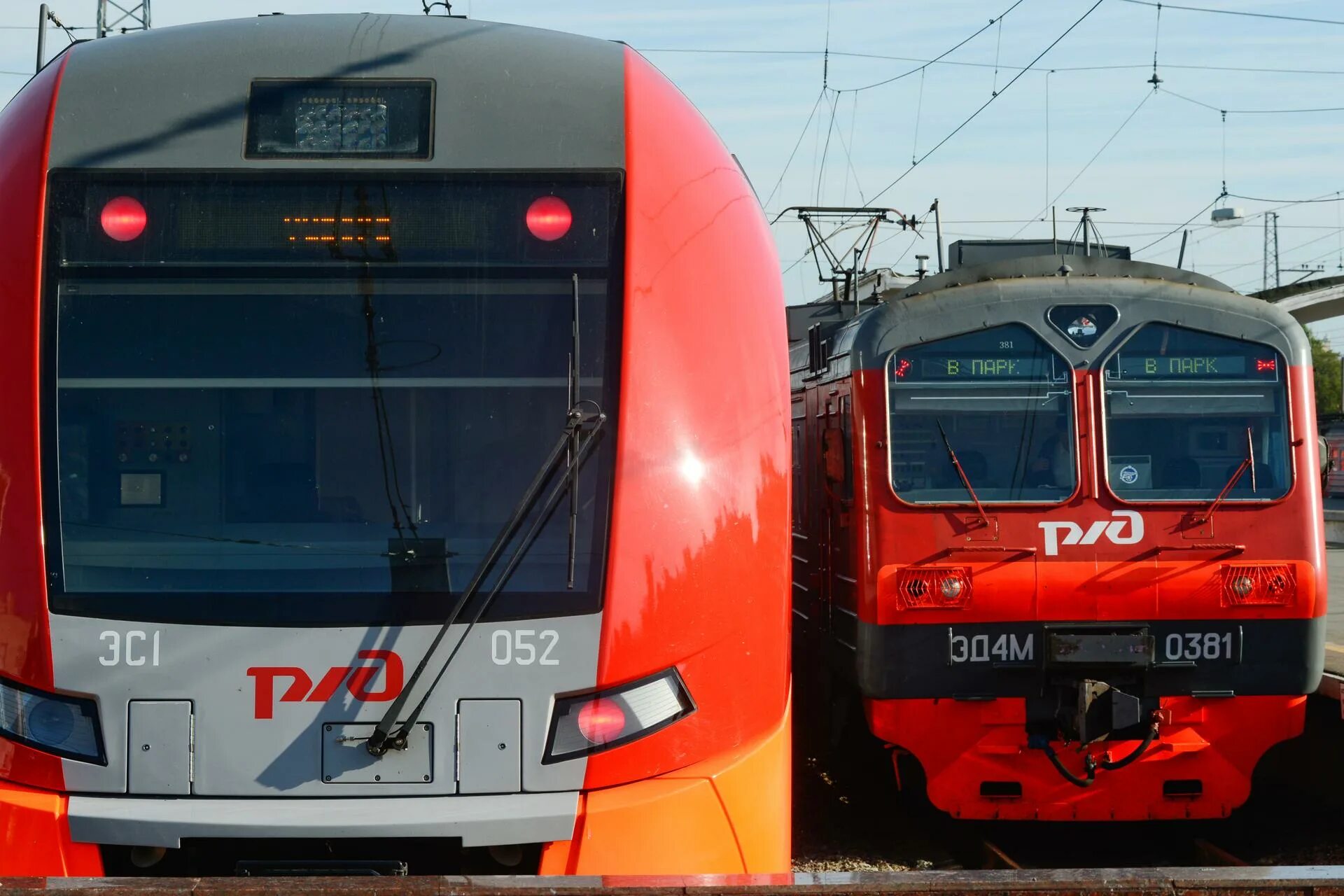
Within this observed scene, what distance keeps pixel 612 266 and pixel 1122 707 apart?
14.1ft

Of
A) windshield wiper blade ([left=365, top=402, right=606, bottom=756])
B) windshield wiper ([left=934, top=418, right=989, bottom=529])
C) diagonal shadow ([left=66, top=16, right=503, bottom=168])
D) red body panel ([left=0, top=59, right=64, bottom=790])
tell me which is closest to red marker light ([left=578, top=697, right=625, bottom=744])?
windshield wiper blade ([left=365, top=402, right=606, bottom=756])

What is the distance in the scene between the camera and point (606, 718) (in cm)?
398

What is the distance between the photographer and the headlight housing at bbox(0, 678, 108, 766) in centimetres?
392

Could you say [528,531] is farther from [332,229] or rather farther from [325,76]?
[325,76]

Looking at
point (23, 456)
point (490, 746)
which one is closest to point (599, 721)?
point (490, 746)

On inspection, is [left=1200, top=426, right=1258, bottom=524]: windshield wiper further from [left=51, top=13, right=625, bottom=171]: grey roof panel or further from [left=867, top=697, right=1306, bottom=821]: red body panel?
[left=51, top=13, right=625, bottom=171]: grey roof panel

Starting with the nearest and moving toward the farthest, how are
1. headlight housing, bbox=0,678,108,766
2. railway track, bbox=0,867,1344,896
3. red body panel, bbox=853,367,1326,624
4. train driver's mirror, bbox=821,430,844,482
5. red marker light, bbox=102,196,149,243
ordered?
railway track, bbox=0,867,1344,896 → headlight housing, bbox=0,678,108,766 → red marker light, bbox=102,196,149,243 → red body panel, bbox=853,367,1326,624 → train driver's mirror, bbox=821,430,844,482

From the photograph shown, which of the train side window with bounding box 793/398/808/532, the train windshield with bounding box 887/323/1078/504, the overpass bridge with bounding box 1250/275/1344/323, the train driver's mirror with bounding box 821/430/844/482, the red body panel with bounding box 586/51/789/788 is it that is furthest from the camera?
the overpass bridge with bounding box 1250/275/1344/323

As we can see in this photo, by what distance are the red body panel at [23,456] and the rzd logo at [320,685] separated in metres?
0.56

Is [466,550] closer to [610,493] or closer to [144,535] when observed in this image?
[610,493]

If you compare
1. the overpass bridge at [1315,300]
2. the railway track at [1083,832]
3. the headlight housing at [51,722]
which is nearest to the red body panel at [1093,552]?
the railway track at [1083,832]

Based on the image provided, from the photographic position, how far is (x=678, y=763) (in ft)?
13.3

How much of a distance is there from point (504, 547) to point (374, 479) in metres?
0.41

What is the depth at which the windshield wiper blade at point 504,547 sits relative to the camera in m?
3.87
